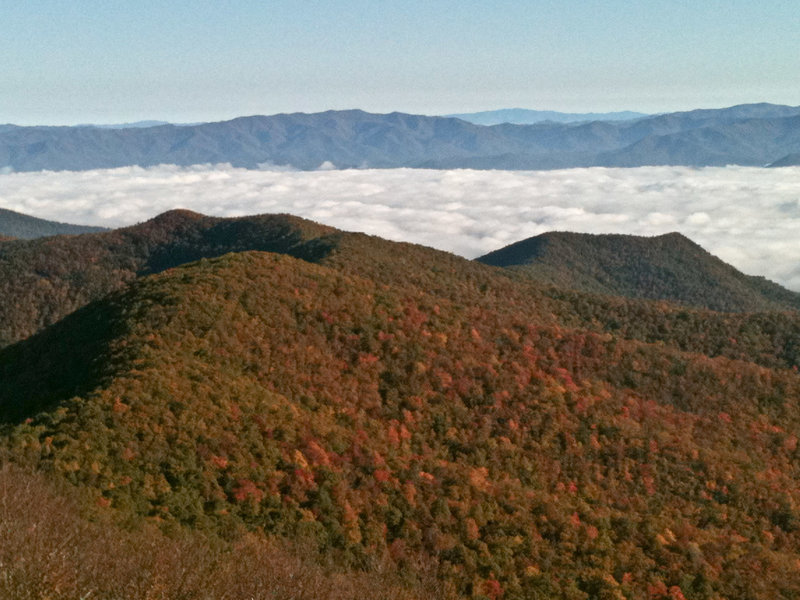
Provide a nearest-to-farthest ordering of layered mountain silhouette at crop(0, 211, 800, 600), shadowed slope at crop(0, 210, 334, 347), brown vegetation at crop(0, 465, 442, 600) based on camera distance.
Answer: brown vegetation at crop(0, 465, 442, 600) → layered mountain silhouette at crop(0, 211, 800, 600) → shadowed slope at crop(0, 210, 334, 347)

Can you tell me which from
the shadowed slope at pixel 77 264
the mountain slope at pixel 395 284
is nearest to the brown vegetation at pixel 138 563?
the mountain slope at pixel 395 284

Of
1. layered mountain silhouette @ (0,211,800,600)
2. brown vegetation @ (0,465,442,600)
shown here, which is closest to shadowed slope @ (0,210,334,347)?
layered mountain silhouette @ (0,211,800,600)

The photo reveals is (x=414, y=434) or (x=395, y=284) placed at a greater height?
(x=395, y=284)

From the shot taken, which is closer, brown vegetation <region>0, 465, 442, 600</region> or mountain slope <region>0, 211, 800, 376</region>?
brown vegetation <region>0, 465, 442, 600</region>

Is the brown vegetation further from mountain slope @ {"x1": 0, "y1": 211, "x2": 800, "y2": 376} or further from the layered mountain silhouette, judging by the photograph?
mountain slope @ {"x1": 0, "y1": 211, "x2": 800, "y2": 376}

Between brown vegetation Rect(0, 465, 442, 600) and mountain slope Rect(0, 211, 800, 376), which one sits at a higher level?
brown vegetation Rect(0, 465, 442, 600)

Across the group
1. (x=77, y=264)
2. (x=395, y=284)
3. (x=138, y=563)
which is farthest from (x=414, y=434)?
(x=77, y=264)

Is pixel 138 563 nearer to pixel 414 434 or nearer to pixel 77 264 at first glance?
pixel 414 434

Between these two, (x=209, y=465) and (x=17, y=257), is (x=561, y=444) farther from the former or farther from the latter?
(x=17, y=257)

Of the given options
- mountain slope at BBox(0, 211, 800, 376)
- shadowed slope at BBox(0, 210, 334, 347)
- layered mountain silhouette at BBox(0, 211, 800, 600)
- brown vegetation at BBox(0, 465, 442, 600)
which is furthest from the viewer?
shadowed slope at BBox(0, 210, 334, 347)
